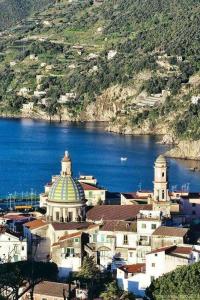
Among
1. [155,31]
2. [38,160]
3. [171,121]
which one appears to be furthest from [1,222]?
[155,31]

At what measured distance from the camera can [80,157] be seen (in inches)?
3548

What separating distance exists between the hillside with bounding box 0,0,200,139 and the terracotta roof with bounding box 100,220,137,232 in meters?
52.9

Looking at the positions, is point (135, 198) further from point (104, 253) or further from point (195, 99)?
point (195, 99)

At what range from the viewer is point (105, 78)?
136 meters

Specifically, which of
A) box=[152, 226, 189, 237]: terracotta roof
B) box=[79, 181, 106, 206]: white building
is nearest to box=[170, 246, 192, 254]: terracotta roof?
box=[152, 226, 189, 237]: terracotta roof

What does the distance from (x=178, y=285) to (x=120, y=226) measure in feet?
26.6

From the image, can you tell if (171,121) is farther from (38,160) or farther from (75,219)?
(75,219)

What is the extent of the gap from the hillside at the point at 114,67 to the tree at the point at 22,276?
56918 mm

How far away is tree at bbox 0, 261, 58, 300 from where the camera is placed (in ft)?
127

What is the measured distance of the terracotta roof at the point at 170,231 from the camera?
4444 cm

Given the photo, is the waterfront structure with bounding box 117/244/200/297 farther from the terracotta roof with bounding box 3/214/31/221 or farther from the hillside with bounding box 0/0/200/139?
the hillside with bounding box 0/0/200/139

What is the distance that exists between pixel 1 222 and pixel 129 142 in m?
55.2

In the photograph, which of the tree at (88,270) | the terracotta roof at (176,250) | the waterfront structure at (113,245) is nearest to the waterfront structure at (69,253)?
the waterfront structure at (113,245)

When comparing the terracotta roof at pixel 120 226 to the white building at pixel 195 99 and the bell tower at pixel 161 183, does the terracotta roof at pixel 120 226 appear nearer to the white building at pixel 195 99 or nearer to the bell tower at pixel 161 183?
the bell tower at pixel 161 183
